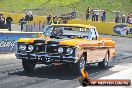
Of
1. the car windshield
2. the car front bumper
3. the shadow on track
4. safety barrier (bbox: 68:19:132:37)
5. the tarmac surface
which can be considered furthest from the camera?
safety barrier (bbox: 68:19:132:37)

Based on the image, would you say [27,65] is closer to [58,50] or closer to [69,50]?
[58,50]

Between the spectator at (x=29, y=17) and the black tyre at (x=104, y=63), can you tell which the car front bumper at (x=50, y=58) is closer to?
the black tyre at (x=104, y=63)

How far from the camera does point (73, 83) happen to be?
11.0 m

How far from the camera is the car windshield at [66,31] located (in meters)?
13.7

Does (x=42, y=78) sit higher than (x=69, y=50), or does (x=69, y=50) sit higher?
(x=69, y=50)

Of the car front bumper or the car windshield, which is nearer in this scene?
the car front bumper

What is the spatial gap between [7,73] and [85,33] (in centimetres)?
307

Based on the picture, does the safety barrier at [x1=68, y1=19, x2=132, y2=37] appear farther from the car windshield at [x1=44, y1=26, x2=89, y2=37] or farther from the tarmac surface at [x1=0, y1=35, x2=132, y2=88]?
the car windshield at [x1=44, y1=26, x2=89, y2=37]

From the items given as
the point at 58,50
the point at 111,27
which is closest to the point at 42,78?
the point at 58,50

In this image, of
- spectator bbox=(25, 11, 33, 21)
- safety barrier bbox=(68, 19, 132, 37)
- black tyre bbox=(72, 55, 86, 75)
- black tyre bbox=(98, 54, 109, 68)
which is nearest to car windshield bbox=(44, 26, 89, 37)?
black tyre bbox=(72, 55, 86, 75)

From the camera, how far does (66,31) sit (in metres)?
13.9

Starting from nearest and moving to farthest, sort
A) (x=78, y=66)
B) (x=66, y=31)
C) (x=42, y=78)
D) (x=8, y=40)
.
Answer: (x=42, y=78) < (x=78, y=66) < (x=66, y=31) < (x=8, y=40)

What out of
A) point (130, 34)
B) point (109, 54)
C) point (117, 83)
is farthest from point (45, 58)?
point (130, 34)

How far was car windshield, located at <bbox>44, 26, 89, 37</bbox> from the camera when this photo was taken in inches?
541
